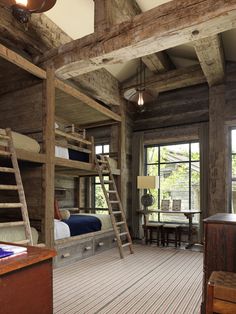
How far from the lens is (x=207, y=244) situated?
2262 mm

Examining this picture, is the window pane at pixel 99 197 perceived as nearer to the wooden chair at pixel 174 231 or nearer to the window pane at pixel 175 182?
the window pane at pixel 175 182

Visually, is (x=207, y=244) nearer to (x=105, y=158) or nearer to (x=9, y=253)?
(x=9, y=253)

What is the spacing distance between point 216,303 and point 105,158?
12.8ft

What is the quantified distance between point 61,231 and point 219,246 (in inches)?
101

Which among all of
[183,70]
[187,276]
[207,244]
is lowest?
[187,276]

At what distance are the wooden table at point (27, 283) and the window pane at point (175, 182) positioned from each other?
4964mm

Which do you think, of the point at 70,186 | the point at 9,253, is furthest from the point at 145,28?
the point at 70,186

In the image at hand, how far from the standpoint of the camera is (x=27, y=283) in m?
1.23

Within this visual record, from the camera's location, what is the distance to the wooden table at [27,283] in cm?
113

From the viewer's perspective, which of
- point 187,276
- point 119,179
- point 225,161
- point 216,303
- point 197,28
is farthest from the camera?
point 119,179

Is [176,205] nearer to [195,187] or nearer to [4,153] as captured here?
[195,187]

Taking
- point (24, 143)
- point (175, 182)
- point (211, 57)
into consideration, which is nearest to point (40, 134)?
point (24, 143)

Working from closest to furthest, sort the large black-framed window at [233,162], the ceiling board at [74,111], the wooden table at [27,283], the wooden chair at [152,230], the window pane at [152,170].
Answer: the wooden table at [27,283]
the ceiling board at [74,111]
the large black-framed window at [233,162]
the wooden chair at [152,230]
the window pane at [152,170]

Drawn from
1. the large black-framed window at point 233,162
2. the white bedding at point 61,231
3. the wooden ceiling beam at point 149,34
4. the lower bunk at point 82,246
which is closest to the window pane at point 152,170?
the large black-framed window at point 233,162
